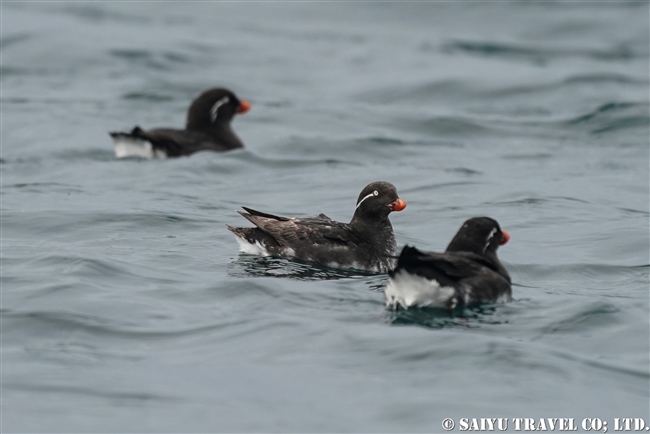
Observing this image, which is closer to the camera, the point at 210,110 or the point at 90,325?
the point at 90,325

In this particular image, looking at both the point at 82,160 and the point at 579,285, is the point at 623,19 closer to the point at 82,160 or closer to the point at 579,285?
the point at 82,160

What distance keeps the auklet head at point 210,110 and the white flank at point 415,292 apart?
9013 mm

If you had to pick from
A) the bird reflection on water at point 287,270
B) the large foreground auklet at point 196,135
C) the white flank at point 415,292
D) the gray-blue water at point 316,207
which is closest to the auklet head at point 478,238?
the gray-blue water at point 316,207

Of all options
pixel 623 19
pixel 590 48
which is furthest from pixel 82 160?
pixel 623 19

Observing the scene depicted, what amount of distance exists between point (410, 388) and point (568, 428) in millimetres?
1090

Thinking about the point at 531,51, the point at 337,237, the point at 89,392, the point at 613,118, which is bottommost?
the point at 89,392

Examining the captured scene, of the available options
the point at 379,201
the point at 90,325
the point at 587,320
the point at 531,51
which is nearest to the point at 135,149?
the point at 379,201

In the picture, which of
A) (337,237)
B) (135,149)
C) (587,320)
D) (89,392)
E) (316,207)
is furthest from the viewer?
(135,149)

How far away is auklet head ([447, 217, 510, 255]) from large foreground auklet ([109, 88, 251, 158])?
25.2 feet

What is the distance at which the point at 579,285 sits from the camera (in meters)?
11.1

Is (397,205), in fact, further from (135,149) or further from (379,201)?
(135,149)

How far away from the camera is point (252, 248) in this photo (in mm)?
11195

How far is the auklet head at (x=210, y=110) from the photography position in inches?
701

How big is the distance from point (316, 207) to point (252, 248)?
3.73m
